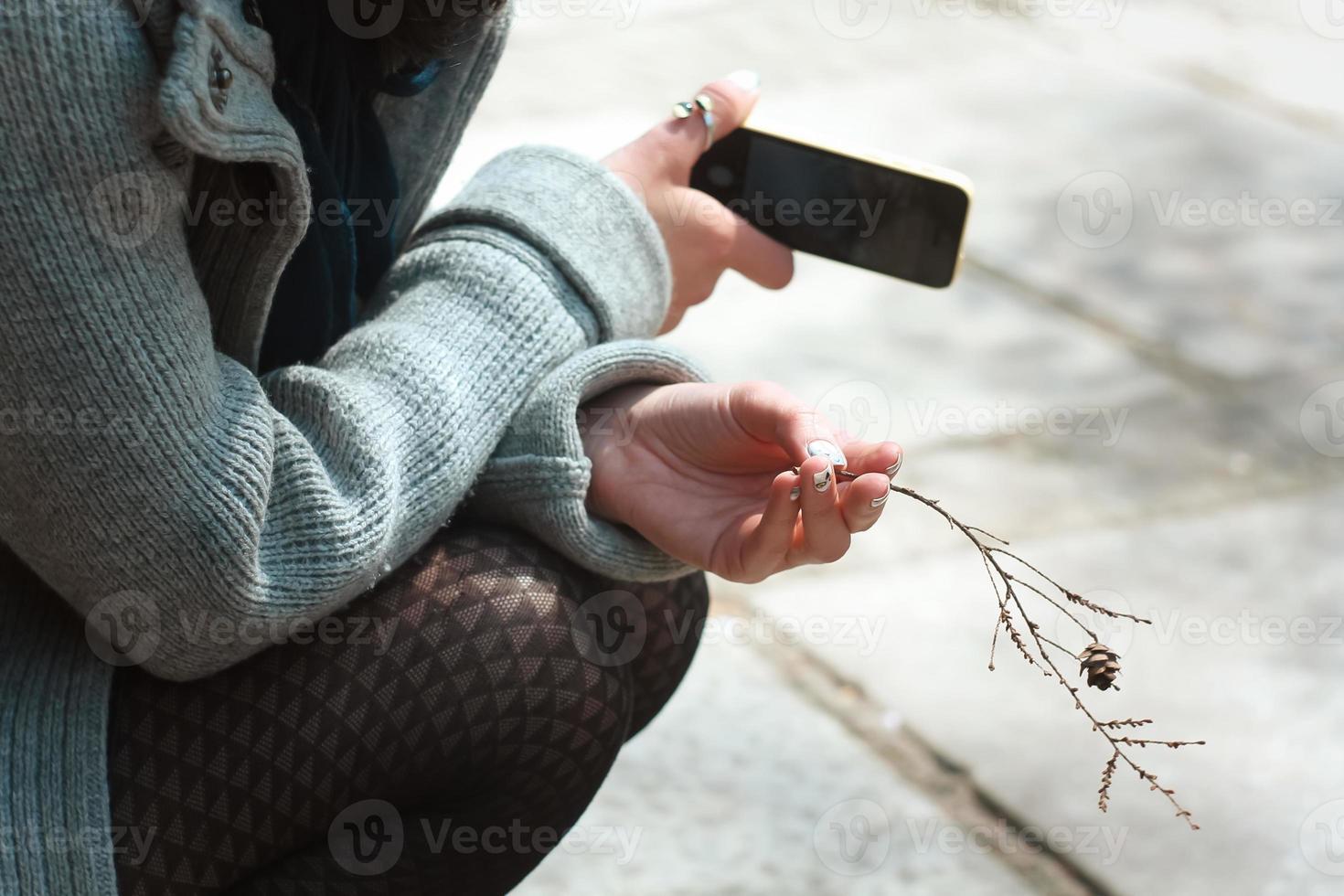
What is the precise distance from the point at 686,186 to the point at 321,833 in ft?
2.34

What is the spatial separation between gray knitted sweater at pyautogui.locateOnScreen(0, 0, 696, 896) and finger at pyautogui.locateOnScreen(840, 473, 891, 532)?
10.1 inches

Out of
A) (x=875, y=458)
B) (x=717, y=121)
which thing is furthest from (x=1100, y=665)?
(x=717, y=121)

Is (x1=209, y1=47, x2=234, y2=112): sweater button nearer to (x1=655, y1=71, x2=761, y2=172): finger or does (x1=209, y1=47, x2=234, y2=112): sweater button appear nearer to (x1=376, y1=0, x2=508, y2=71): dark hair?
(x1=376, y1=0, x2=508, y2=71): dark hair

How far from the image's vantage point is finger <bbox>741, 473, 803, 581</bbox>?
105cm

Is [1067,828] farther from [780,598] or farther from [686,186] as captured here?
[686,186]

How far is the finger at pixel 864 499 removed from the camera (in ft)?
3.26

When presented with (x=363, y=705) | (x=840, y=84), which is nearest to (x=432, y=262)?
(x=363, y=705)

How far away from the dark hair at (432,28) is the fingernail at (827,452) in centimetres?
42

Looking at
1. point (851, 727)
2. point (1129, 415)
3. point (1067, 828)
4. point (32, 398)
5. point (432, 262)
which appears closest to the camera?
point (32, 398)

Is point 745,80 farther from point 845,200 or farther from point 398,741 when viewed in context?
point 398,741

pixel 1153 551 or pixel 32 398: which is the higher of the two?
pixel 32 398

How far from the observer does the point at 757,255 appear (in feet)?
4.96

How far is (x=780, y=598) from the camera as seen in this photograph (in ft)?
7.51

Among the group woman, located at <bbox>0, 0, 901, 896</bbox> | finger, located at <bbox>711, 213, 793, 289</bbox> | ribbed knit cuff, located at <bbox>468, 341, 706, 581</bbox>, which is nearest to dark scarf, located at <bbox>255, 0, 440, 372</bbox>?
woman, located at <bbox>0, 0, 901, 896</bbox>
